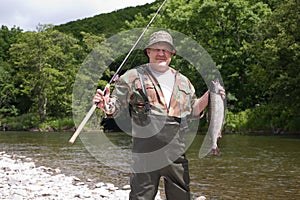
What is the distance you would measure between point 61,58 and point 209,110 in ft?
144

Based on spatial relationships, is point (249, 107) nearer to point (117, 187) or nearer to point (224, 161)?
point (224, 161)

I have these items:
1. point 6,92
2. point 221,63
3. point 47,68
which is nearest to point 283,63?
point 221,63

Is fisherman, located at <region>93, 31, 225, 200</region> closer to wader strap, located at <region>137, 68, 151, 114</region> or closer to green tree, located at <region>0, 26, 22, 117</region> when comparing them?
wader strap, located at <region>137, 68, 151, 114</region>

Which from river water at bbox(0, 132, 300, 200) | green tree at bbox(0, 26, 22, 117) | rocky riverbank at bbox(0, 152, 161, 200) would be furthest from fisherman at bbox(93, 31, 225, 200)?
green tree at bbox(0, 26, 22, 117)

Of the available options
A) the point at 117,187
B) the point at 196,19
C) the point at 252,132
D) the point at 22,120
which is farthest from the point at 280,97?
the point at 22,120

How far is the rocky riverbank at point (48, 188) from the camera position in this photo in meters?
7.39

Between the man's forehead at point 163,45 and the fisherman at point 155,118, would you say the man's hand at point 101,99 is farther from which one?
the man's forehead at point 163,45

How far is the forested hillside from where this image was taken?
2606 centimetres

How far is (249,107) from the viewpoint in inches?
1309

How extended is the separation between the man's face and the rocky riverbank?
403 centimetres

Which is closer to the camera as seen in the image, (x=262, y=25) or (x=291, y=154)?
(x=291, y=154)

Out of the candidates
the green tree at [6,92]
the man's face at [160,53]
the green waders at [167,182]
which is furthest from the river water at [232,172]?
the green tree at [6,92]

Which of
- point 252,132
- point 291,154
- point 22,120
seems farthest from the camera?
point 22,120

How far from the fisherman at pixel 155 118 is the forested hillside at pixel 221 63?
5817mm
